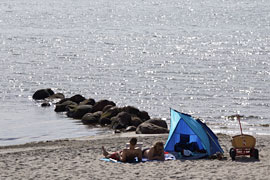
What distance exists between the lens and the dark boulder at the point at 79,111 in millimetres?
33250

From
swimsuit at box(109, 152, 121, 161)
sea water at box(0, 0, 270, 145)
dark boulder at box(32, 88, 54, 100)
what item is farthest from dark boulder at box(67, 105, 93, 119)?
swimsuit at box(109, 152, 121, 161)

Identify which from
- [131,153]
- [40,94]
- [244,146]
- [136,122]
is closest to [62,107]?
[40,94]

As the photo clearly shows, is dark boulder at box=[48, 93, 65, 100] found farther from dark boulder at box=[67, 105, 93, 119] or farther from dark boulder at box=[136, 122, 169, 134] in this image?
dark boulder at box=[136, 122, 169, 134]

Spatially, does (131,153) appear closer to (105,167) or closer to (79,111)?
(105,167)

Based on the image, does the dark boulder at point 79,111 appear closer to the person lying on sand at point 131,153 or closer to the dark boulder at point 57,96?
the dark boulder at point 57,96

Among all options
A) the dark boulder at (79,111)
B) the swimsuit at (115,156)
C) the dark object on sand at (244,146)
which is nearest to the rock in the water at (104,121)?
the dark boulder at (79,111)

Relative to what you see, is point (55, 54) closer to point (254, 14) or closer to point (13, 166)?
point (13, 166)

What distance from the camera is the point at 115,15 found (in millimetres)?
114125

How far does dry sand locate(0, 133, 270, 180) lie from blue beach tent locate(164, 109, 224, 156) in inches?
25.9

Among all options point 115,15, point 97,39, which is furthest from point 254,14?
point 97,39

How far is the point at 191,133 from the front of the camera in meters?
20.9

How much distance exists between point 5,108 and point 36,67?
16.3m

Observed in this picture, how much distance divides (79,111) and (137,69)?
18.8 meters

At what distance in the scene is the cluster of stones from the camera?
1085 inches
